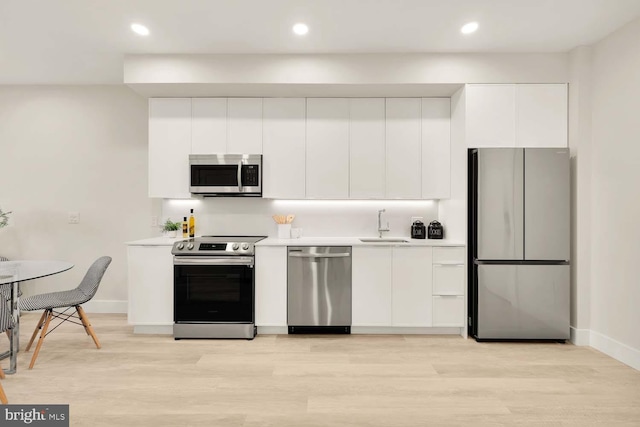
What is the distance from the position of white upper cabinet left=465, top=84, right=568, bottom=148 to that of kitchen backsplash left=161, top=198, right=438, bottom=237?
1046 mm

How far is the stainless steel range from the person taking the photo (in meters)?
3.79

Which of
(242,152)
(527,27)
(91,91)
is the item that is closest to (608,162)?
(527,27)

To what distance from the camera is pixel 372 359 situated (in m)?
3.27

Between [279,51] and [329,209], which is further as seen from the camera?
[329,209]

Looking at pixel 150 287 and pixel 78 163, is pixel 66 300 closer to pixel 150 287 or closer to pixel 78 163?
pixel 150 287

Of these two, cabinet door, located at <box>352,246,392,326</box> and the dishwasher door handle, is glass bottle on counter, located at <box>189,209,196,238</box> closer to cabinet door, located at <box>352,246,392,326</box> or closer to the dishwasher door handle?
the dishwasher door handle

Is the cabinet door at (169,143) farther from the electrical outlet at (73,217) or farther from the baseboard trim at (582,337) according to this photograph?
the baseboard trim at (582,337)

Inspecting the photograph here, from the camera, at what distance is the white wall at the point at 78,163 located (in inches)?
186

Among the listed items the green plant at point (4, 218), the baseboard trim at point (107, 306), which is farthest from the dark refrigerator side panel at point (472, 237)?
the green plant at point (4, 218)

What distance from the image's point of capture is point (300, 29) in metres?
3.37

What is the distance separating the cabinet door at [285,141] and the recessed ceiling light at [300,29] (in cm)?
85

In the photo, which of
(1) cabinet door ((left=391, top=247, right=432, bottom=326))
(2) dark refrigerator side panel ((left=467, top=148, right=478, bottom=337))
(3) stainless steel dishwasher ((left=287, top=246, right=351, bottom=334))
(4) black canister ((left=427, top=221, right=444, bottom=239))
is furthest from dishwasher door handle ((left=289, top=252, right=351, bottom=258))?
(2) dark refrigerator side panel ((left=467, top=148, right=478, bottom=337))

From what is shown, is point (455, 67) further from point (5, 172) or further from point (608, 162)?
point (5, 172)

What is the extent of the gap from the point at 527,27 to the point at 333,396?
3255 mm
